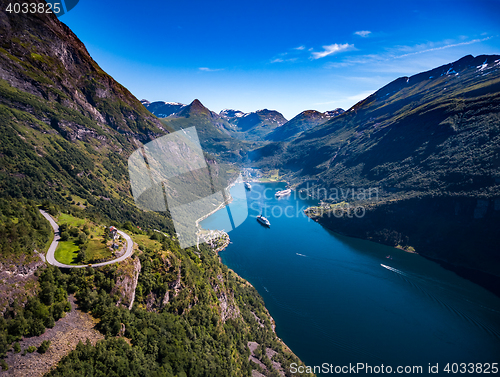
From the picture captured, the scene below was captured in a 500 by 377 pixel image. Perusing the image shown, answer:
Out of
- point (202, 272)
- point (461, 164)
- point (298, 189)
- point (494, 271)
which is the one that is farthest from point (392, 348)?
point (298, 189)

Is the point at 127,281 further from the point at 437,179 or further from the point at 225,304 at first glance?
the point at 437,179

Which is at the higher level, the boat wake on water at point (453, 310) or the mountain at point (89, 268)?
the mountain at point (89, 268)

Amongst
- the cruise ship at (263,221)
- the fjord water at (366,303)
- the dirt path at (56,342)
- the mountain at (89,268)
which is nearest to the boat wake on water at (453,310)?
the fjord water at (366,303)

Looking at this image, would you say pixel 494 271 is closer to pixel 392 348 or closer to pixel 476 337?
pixel 476 337

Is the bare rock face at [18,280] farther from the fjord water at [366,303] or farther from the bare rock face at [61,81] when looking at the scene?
the bare rock face at [61,81]

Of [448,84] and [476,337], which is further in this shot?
[448,84]

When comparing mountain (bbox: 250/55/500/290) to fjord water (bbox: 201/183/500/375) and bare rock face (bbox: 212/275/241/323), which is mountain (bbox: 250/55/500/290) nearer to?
fjord water (bbox: 201/183/500/375)
